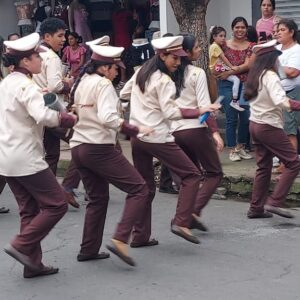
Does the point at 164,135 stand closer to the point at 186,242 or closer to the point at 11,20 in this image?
the point at 186,242

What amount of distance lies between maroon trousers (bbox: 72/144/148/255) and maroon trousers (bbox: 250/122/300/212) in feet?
5.32

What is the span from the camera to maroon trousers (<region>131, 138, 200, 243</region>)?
22.0 ft

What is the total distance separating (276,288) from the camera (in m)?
5.79

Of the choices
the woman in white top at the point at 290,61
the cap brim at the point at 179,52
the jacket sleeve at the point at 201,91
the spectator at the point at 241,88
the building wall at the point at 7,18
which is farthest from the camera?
the building wall at the point at 7,18

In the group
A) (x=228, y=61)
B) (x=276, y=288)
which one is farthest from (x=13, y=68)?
(x=228, y=61)

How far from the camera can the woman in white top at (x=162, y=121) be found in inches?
258

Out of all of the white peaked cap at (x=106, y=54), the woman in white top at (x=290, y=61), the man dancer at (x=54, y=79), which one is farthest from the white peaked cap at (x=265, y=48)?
the man dancer at (x=54, y=79)

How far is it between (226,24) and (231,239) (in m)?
6.23

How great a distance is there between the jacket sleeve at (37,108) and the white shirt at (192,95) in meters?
1.67

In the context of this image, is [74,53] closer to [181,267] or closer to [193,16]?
[193,16]

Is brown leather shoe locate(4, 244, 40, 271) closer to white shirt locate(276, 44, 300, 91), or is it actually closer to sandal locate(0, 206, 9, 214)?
sandal locate(0, 206, 9, 214)

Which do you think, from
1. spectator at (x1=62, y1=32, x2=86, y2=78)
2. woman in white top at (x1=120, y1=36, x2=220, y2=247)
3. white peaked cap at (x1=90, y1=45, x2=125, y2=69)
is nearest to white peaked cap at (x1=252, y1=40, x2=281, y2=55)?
woman in white top at (x1=120, y1=36, x2=220, y2=247)

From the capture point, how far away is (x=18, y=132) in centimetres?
596

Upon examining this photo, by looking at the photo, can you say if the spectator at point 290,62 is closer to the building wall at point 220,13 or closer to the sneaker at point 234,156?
the sneaker at point 234,156
